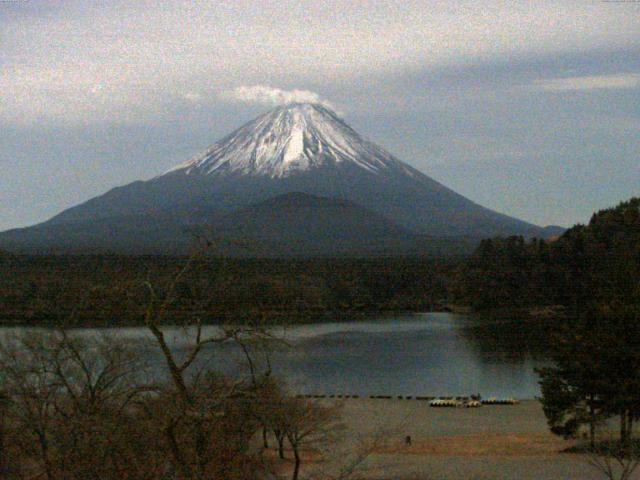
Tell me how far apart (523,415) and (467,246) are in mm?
63174

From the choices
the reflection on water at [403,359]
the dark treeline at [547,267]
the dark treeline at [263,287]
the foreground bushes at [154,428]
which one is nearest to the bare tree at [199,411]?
the foreground bushes at [154,428]

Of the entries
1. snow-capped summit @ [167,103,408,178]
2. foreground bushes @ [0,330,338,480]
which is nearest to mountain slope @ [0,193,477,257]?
snow-capped summit @ [167,103,408,178]

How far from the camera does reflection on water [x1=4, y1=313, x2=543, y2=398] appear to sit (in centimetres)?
2312

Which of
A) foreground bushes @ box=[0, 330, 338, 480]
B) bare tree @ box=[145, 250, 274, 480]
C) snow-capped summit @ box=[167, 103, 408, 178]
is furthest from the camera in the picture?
snow-capped summit @ box=[167, 103, 408, 178]

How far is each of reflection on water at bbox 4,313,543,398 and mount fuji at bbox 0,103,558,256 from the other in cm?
4509

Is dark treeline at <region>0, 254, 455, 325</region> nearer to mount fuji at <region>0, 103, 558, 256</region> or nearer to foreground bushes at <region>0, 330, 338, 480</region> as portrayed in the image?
foreground bushes at <region>0, 330, 338, 480</region>

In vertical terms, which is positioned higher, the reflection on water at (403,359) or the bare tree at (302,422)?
the bare tree at (302,422)

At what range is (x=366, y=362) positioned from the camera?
28.1m

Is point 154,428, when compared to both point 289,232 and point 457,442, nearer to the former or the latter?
point 457,442

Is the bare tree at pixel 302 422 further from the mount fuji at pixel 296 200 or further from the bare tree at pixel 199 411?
the mount fuji at pixel 296 200

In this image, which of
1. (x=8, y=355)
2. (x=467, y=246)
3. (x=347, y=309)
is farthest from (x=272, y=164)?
(x=8, y=355)

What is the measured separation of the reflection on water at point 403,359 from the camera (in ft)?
75.9

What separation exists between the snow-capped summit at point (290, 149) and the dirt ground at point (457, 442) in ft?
318

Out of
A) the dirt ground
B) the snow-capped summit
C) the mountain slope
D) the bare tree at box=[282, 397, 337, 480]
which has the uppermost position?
the snow-capped summit
